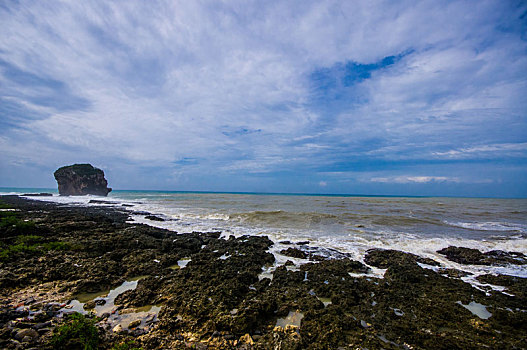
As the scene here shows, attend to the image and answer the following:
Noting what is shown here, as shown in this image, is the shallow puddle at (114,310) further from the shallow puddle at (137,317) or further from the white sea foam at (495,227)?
the white sea foam at (495,227)

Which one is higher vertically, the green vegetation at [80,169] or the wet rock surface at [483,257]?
the green vegetation at [80,169]

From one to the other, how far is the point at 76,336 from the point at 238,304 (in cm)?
386

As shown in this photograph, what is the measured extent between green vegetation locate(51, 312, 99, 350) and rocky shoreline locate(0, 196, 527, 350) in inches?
0.7

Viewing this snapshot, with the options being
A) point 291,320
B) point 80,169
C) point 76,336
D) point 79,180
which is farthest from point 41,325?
point 80,169

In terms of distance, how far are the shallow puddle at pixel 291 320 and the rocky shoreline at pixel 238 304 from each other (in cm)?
3

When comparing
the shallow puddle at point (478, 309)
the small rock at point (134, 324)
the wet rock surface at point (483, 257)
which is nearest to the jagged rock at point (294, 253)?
the shallow puddle at point (478, 309)

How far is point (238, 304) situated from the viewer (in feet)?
22.4

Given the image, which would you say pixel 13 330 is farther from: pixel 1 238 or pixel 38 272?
pixel 1 238

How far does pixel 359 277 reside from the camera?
9.50 m

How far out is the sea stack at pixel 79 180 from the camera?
91.4m

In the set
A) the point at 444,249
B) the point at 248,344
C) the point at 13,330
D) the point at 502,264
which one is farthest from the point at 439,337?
the point at 444,249

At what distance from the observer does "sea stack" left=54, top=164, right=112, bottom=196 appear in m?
91.4

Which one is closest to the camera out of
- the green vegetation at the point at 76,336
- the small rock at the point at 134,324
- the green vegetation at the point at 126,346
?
the green vegetation at the point at 126,346

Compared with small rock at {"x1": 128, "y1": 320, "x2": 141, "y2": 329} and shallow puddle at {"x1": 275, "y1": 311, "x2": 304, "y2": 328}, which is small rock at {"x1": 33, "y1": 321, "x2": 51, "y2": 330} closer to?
small rock at {"x1": 128, "y1": 320, "x2": 141, "y2": 329}
